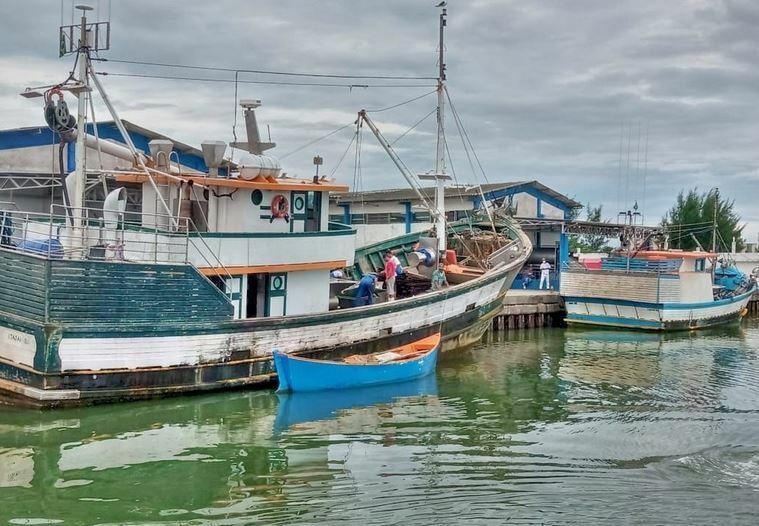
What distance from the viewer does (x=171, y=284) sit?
12.5 meters

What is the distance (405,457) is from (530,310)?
698 inches

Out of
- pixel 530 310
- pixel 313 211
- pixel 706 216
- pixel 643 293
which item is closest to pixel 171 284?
pixel 313 211

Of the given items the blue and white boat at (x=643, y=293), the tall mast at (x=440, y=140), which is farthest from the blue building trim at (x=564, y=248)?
the tall mast at (x=440, y=140)

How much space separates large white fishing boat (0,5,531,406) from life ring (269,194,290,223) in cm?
3

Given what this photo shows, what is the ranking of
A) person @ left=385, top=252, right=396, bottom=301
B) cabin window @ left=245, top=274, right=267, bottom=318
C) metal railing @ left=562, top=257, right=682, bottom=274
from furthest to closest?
1. metal railing @ left=562, top=257, right=682, bottom=274
2. person @ left=385, top=252, right=396, bottom=301
3. cabin window @ left=245, top=274, right=267, bottom=318

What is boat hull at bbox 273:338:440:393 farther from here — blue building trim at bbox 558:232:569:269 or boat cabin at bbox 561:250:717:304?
blue building trim at bbox 558:232:569:269

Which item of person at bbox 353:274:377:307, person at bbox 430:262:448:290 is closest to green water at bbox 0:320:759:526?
person at bbox 353:274:377:307

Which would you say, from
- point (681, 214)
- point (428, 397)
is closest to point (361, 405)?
point (428, 397)

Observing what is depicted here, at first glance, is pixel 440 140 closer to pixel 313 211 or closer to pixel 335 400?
pixel 313 211

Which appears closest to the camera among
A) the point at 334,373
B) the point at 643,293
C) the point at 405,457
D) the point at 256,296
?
the point at 405,457

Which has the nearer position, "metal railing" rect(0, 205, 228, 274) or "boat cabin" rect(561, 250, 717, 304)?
"metal railing" rect(0, 205, 228, 274)

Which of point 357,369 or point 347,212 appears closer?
point 357,369

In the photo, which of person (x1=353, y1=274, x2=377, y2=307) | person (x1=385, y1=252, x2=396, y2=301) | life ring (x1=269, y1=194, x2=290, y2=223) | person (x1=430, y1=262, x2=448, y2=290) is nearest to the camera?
life ring (x1=269, y1=194, x2=290, y2=223)

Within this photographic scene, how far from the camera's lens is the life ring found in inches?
596
